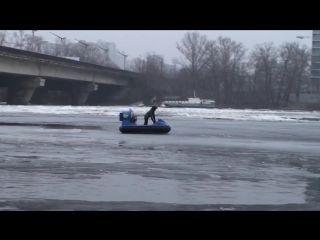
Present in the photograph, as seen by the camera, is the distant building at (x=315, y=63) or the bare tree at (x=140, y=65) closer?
the distant building at (x=315, y=63)

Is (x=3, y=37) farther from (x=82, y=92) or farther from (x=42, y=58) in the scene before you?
(x=42, y=58)

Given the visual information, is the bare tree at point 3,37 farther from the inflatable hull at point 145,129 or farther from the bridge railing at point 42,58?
the inflatable hull at point 145,129

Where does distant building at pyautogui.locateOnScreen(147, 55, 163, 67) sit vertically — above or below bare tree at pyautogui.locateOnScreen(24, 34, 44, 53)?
below

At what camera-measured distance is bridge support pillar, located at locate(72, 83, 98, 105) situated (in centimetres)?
7959

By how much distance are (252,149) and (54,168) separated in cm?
862

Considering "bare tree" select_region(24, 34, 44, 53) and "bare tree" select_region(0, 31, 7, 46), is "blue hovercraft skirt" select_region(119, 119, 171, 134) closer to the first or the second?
"bare tree" select_region(0, 31, 7, 46)

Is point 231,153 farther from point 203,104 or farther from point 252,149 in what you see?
point 203,104

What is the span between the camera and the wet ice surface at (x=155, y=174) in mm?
10073

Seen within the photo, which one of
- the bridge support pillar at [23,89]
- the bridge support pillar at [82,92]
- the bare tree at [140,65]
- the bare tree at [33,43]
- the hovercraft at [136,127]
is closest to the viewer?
the hovercraft at [136,127]

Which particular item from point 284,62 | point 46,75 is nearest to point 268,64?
point 284,62

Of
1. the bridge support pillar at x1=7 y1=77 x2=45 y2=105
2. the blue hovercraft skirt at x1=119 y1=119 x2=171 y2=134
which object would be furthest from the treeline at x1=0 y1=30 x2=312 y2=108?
the blue hovercraft skirt at x1=119 y1=119 x2=171 y2=134

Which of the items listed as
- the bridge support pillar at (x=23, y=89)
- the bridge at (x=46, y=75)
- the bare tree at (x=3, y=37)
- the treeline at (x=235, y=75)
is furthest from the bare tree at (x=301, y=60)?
the bare tree at (x=3, y=37)
